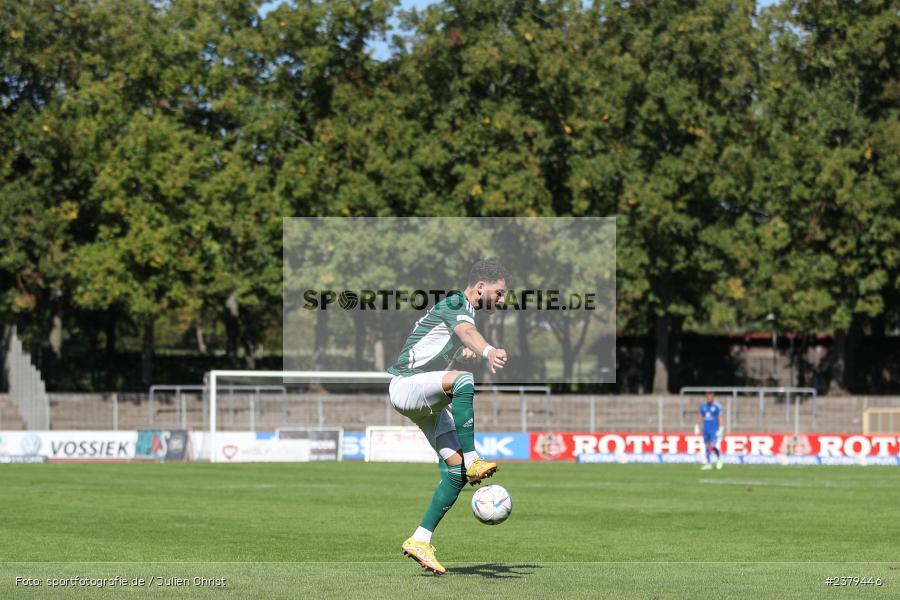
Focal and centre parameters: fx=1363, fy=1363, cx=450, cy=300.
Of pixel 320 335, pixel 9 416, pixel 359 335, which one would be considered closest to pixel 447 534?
pixel 359 335

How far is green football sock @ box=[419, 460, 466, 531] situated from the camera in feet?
38.2

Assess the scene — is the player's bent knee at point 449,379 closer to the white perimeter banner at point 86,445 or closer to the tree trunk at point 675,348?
the white perimeter banner at point 86,445

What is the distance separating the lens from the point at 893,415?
45.5m

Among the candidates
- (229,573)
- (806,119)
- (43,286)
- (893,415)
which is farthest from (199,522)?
(806,119)

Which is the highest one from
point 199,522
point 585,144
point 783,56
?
point 783,56

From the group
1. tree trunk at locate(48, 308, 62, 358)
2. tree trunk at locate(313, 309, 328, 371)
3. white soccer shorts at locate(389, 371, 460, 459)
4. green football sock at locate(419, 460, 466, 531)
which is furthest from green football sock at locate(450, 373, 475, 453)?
tree trunk at locate(48, 308, 62, 358)

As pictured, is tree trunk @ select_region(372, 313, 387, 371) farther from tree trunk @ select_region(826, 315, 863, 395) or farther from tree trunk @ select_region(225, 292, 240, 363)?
tree trunk @ select_region(826, 315, 863, 395)

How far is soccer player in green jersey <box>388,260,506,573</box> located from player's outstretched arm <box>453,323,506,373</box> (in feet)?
0.04

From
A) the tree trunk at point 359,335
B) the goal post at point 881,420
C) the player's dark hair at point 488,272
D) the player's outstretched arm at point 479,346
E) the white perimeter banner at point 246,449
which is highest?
the tree trunk at point 359,335

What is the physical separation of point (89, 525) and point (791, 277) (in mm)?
38314

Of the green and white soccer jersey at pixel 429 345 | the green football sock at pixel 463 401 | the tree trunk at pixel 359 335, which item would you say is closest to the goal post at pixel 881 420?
the tree trunk at pixel 359 335

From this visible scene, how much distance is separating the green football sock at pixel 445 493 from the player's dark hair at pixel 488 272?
164cm

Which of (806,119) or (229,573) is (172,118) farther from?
(229,573)

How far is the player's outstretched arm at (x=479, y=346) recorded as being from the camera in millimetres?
10516
